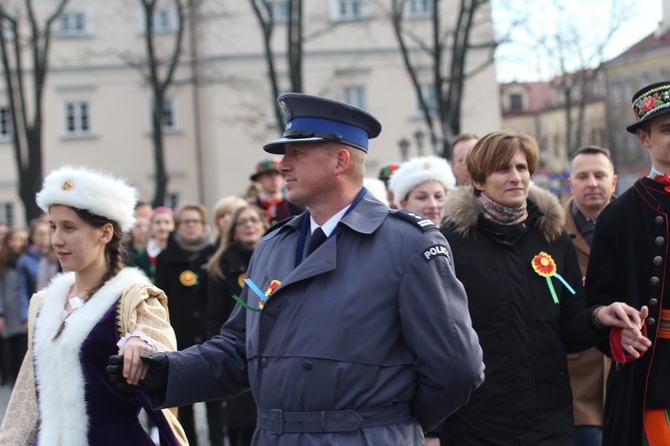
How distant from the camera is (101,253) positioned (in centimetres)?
464

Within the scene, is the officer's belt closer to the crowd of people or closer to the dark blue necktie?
the crowd of people

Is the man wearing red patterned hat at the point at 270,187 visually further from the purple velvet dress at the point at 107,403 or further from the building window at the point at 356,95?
the building window at the point at 356,95

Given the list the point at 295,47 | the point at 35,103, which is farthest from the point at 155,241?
the point at 35,103

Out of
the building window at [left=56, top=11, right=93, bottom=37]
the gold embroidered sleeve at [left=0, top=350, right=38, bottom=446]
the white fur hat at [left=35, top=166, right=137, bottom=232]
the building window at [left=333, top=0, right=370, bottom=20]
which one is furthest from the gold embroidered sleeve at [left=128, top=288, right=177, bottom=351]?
the building window at [left=56, top=11, right=93, bottom=37]

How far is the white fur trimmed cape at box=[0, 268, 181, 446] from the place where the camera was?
4.25 m

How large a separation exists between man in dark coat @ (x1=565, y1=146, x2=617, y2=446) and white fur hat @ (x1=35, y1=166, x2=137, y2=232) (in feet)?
9.37

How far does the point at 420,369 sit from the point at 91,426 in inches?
69.2

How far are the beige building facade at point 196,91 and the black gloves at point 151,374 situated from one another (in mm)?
33599

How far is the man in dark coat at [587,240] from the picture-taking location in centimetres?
562

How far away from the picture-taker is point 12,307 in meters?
13.7

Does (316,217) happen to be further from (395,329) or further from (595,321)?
(595,321)

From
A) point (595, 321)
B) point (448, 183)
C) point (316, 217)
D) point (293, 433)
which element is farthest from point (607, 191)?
point (293, 433)

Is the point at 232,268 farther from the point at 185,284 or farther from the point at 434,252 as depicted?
the point at 434,252

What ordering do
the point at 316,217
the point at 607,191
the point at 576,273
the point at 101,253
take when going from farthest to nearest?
1. the point at 607,191
2. the point at 576,273
3. the point at 101,253
4. the point at 316,217
